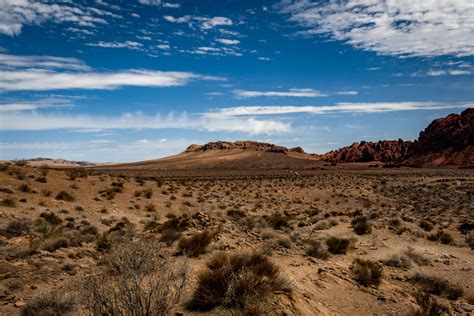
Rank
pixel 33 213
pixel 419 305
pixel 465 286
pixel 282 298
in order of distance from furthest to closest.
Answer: pixel 33 213 < pixel 465 286 < pixel 419 305 < pixel 282 298

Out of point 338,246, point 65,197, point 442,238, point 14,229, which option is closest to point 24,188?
point 65,197

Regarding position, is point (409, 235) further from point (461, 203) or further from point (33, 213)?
point (33, 213)

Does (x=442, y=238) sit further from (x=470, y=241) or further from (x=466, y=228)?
(x=466, y=228)

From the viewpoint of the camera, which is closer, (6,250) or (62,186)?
(6,250)

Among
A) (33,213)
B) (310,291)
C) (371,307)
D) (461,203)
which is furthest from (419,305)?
(461,203)

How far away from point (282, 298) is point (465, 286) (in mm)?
6217

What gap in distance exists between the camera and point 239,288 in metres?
6.42

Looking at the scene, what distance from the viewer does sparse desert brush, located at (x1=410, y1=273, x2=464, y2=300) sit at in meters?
8.54

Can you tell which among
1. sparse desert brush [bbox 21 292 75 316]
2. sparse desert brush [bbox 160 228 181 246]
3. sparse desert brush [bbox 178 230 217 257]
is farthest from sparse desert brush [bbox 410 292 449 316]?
sparse desert brush [bbox 160 228 181 246]

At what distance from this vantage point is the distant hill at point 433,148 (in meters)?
107

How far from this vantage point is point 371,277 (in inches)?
346

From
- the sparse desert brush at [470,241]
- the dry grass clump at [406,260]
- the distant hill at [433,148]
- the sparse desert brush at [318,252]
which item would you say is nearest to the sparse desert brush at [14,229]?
the sparse desert brush at [318,252]

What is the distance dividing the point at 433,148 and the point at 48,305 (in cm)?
13373

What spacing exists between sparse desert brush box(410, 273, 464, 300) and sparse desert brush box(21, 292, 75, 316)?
827cm
